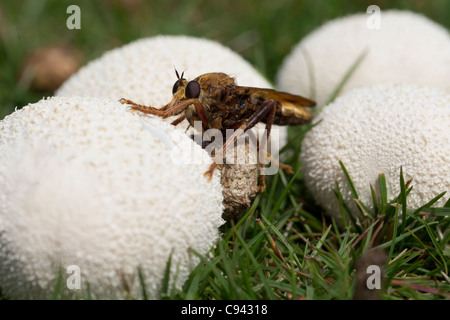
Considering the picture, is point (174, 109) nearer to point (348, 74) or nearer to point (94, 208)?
point (94, 208)

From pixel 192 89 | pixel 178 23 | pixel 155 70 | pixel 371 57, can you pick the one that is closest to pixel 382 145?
pixel 192 89

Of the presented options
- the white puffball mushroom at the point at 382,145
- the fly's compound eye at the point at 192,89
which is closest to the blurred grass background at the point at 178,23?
the white puffball mushroom at the point at 382,145

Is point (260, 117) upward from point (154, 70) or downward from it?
downward

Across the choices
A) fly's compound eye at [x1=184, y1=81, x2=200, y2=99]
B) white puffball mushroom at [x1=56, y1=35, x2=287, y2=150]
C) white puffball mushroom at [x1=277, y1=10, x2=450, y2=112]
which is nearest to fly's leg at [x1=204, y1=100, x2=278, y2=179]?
fly's compound eye at [x1=184, y1=81, x2=200, y2=99]

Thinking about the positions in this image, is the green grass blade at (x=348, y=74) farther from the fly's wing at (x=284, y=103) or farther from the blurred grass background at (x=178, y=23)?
the blurred grass background at (x=178, y=23)

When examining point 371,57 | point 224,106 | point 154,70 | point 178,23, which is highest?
point 178,23

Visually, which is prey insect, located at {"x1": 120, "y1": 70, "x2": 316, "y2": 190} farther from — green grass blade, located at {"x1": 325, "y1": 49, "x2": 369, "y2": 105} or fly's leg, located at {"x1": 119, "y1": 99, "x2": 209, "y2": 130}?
green grass blade, located at {"x1": 325, "y1": 49, "x2": 369, "y2": 105}

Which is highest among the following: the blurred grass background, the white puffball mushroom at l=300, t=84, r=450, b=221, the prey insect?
the blurred grass background
